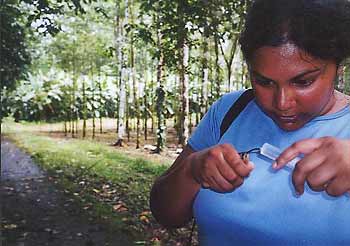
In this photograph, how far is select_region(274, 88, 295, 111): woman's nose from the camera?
2.08ft

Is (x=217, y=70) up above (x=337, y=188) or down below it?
above

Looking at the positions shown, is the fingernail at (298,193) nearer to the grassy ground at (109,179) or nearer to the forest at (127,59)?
the forest at (127,59)

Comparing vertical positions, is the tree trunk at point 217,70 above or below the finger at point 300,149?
above

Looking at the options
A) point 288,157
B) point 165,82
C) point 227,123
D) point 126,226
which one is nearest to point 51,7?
point 165,82

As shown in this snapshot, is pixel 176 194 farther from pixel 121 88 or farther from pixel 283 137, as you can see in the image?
pixel 121 88

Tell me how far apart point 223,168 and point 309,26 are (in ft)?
0.65

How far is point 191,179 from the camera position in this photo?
2.25 ft

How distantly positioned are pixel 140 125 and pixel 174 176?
6.06ft

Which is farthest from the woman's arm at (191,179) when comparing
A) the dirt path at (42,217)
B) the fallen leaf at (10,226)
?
the fallen leaf at (10,226)

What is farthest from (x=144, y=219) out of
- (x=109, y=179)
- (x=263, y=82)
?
(x=263, y=82)

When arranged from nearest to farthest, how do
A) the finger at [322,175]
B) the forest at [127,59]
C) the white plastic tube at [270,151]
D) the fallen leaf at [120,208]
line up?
the finger at [322,175]
the white plastic tube at [270,151]
the forest at [127,59]
the fallen leaf at [120,208]

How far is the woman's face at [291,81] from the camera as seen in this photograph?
63 cm

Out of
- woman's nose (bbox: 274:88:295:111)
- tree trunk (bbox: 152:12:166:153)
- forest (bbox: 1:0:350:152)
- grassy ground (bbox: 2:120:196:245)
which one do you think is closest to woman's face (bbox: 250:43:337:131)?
woman's nose (bbox: 274:88:295:111)

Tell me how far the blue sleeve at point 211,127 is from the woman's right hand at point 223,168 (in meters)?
0.11
